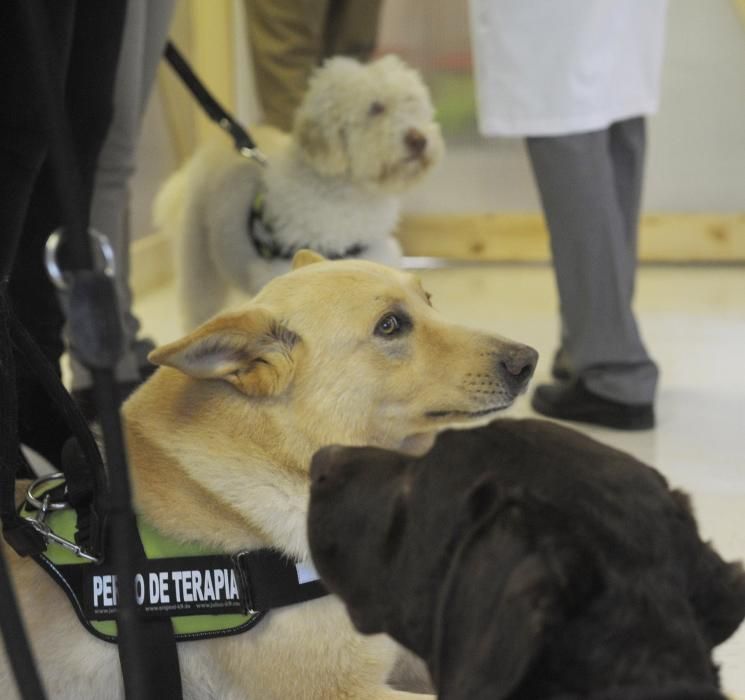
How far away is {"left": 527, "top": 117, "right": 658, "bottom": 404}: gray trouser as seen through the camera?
235 cm

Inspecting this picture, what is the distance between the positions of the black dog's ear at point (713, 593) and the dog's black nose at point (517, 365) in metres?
0.54

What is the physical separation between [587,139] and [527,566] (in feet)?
5.72

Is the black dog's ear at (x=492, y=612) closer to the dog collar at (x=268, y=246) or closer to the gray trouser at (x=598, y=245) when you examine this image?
the gray trouser at (x=598, y=245)

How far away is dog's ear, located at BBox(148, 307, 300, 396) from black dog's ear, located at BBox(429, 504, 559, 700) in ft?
1.52

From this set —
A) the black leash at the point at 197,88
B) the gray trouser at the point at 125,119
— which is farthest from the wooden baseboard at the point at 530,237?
the gray trouser at the point at 125,119

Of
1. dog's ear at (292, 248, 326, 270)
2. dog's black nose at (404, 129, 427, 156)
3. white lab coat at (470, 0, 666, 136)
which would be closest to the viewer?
dog's ear at (292, 248, 326, 270)

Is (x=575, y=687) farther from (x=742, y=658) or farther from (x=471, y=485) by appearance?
(x=742, y=658)

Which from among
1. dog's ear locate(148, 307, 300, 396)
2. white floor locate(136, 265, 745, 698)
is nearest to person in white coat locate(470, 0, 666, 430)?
white floor locate(136, 265, 745, 698)

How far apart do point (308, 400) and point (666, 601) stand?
59 centimetres

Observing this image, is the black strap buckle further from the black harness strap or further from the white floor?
the white floor

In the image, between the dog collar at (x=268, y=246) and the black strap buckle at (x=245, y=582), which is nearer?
the black strap buckle at (x=245, y=582)

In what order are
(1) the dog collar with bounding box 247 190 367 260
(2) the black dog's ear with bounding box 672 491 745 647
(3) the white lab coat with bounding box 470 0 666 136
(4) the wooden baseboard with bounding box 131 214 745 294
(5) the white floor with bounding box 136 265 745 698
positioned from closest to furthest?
(2) the black dog's ear with bounding box 672 491 745 647 → (5) the white floor with bounding box 136 265 745 698 → (3) the white lab coat with bounding box 470 0 666 136 → (1) the dog collar with bounding box 247 190 367 260 → (4) the wooden baseboard with bounding box 131 214 745 294

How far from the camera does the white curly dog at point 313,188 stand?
3.04 metres

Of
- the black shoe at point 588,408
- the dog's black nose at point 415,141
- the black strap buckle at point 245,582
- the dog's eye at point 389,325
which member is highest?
the dog's eye at point 389,325
